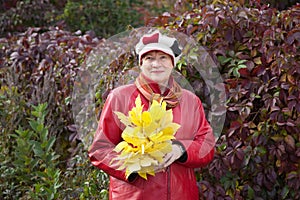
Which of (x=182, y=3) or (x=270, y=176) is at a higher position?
(x=182, y=3)

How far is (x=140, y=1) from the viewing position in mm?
8602

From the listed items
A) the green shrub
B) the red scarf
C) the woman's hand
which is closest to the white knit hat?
the red scarf

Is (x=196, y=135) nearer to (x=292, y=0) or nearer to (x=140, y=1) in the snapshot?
(x=292, y=0)

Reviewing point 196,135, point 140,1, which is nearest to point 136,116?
point 196,135

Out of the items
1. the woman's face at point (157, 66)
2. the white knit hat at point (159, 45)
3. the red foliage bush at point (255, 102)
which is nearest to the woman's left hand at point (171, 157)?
the woman's face at point (157, 66)

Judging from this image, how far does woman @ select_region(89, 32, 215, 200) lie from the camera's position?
116 inches

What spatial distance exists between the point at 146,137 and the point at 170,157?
0.17m

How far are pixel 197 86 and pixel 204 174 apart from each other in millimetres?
533

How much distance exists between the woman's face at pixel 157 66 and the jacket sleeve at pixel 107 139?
7.7 inches

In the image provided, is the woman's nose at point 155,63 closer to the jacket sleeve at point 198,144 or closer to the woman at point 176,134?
the woman at point 176,134

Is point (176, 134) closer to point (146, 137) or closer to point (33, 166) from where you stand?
point (146, 137)

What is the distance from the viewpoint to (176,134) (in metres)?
3.01

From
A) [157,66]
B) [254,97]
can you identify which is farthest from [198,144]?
[254,97]

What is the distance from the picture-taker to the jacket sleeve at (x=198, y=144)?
2969mm
